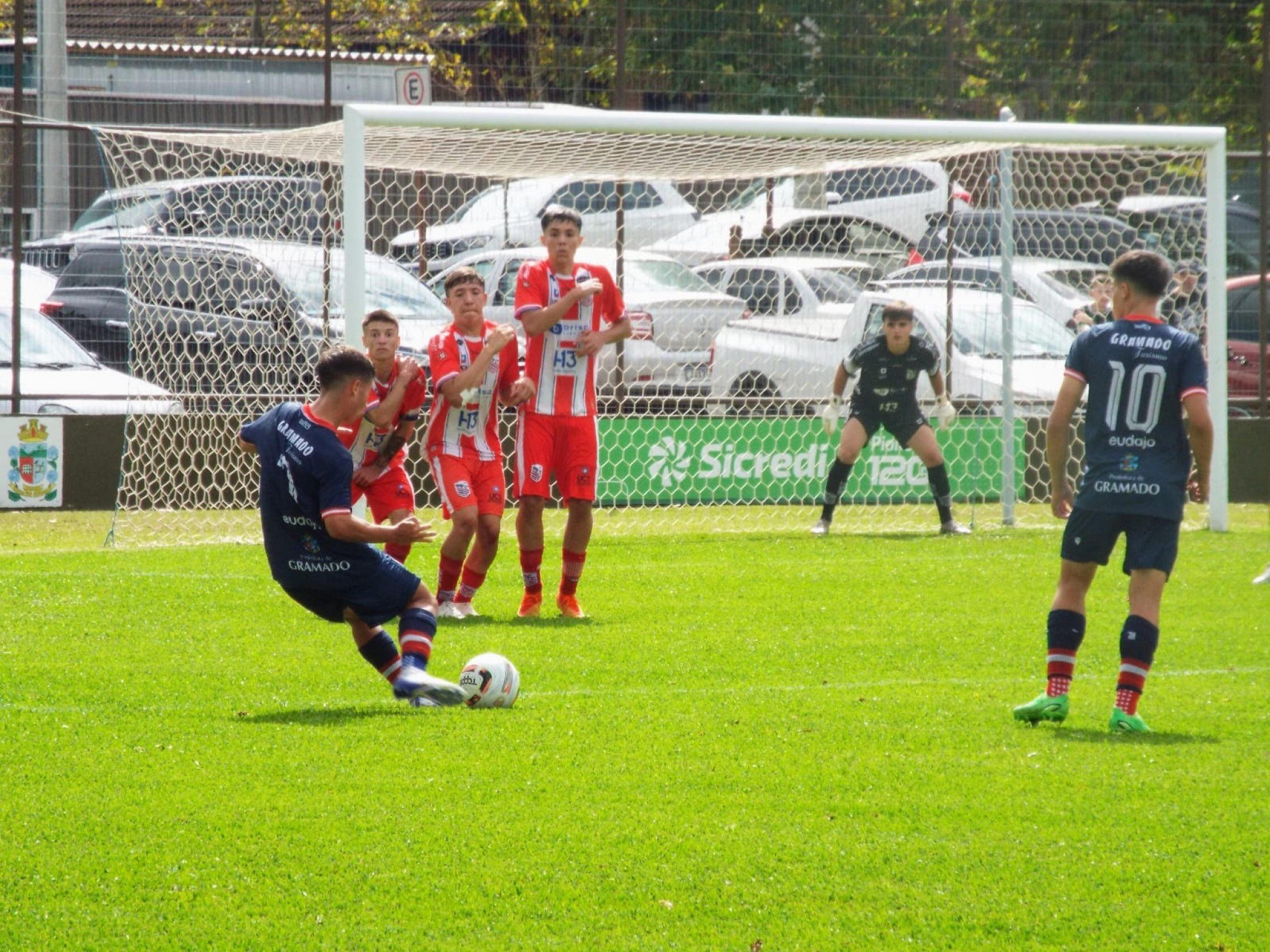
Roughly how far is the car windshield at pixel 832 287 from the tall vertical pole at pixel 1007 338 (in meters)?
1.36

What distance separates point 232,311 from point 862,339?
553 cm

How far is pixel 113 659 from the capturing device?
7422mm

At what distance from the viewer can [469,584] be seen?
884cm

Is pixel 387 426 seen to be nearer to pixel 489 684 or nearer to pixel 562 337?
pixel 562 337

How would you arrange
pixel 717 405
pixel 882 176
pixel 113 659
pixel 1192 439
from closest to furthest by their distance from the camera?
pixel 1192 439 → pixel 113 659 → pixel 717 405 → pixel 882 176

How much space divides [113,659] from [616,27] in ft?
33.9

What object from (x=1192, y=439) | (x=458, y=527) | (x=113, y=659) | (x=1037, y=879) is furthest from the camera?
(x=458, y=527)

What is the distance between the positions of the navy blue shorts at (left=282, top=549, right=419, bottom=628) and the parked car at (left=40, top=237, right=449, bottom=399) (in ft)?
23.9

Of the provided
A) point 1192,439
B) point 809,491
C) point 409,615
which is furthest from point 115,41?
point 1192,439

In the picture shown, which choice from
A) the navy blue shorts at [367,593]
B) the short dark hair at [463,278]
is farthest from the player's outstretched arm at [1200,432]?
the short dark hair at [463,278]

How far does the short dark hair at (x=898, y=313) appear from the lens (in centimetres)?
1342

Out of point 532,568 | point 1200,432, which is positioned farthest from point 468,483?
point 1200,432

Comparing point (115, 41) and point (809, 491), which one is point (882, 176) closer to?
point (809, 491)

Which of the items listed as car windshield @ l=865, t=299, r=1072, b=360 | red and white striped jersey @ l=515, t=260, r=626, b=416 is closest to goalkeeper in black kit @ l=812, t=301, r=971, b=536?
car windshield @ l=865, t=299, r=1072, b=360
